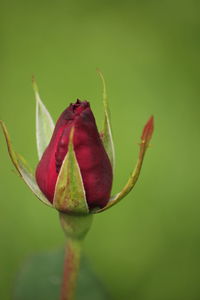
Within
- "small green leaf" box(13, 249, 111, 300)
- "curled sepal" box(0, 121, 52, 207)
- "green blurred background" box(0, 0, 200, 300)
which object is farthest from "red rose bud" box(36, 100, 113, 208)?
"green blurred background" box(0, 0, 200, 300)

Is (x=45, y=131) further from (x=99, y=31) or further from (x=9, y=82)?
(x=99, y=31)

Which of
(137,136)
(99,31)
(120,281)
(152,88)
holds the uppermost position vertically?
(99,31)

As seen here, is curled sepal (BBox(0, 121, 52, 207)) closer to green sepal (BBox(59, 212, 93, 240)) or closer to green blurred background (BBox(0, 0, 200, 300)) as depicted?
green sepal (BBox(59, 212, 93, 240))

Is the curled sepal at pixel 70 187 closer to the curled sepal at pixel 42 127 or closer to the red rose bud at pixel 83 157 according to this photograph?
the red rose bud at pixel 83 157

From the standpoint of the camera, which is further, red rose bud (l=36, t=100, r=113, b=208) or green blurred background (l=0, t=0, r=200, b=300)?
green blurred background (l=0, t=0, r=200, b=300)

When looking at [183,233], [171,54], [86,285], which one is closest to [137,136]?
[183,233]

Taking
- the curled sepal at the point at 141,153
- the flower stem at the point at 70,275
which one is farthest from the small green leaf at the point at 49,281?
the curled sepal at the point at 141,153

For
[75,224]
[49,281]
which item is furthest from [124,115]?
[75,224]
